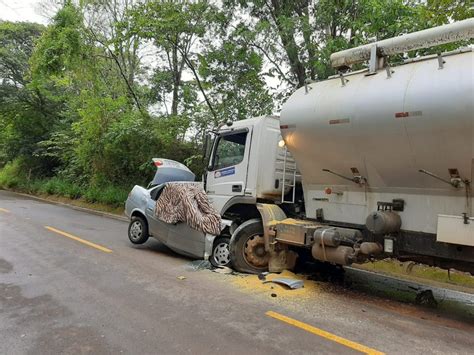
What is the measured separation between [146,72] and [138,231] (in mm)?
13245

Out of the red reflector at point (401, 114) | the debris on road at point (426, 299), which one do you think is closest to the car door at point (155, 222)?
the debris on road at point (426, 299)

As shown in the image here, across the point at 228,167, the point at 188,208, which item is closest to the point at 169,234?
the point at 188,208

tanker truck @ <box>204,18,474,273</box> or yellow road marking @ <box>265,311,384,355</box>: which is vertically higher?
tanker truck @ <box>204,18,474,273</box>

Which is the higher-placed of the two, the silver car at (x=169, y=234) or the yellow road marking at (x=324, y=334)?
the silver car at (x=169, y=234)

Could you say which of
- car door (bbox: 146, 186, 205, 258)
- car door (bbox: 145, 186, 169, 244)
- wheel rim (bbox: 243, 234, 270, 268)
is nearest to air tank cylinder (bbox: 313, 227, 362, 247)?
wheel rim (bbox: 243, 234, 270, 268)

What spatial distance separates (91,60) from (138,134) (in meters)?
4.43

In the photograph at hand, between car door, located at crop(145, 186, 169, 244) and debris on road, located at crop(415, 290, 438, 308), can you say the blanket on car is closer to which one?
car door, located at crop(145, 186, 169, 244)

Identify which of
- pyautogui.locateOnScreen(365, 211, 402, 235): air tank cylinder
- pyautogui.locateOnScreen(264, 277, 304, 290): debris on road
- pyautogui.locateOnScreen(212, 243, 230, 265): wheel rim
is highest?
pyautogui.locateOnScreen(365, 211, 402, 235): air tank cylinder

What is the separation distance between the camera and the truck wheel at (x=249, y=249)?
22.8 feet

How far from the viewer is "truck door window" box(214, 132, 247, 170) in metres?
7.43

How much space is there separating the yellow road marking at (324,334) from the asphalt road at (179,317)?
11 millimetres

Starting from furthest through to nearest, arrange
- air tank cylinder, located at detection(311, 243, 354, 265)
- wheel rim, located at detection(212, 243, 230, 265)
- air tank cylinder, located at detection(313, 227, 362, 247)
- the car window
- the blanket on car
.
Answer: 1. the car window
2. the blanket on car
3. wheel rim, located at detection(212, 243, 230, 265)
4. air tank cylinder, located at detection(313, 227, 362, 247)
5. air tank cylinder, located at detection(311, 243, 354, 265)

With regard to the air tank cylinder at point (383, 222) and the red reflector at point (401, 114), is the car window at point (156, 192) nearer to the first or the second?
the air tank cylinder at point (383, 222)

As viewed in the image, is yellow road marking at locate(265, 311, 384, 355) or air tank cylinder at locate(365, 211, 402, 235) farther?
air tank cylinder at locate(365, 211, 402, 235)
